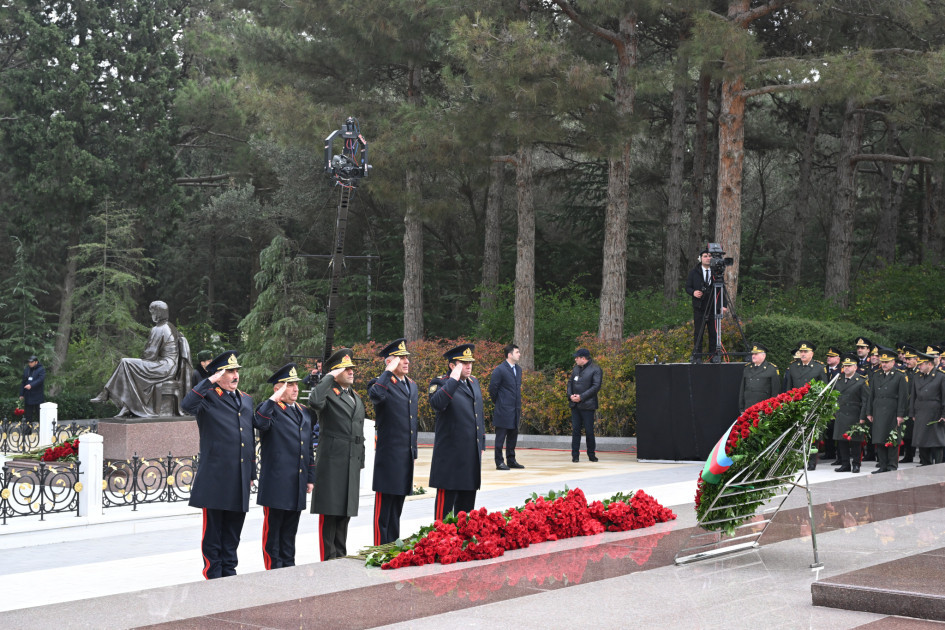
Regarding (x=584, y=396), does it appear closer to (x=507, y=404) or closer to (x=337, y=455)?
(x=507, y=404)

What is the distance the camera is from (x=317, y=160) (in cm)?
3186

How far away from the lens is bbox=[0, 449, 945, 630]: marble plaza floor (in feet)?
15.8

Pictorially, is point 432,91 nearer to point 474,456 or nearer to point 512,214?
point 512,214

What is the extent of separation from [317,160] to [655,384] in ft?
62.0

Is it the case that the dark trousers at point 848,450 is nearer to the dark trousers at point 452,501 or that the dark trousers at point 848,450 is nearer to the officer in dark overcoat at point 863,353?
the officer in dark overcoat at point 863,353

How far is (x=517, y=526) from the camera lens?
6754 millimetres

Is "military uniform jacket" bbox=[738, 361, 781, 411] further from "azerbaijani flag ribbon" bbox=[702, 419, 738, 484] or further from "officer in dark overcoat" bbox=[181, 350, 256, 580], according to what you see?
"officer in dark overcoat" bbox=[181, 350, 256, 580]

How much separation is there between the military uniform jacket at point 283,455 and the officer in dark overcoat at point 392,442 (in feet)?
2.27

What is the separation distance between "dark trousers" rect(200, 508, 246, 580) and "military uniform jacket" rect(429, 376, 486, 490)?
190cm

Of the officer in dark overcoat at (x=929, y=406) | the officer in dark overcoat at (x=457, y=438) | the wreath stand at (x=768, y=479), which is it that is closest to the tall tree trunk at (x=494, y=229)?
the officer in dark overcoat at (x=929, y=406)

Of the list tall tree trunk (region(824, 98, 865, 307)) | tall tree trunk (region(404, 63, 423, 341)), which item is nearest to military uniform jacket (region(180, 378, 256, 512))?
tall tree trunk (region(404, 63, 423, 341))

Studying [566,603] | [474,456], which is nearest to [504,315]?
[474,456]

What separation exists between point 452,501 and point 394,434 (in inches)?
39.0

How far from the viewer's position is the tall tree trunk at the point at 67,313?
33.4 metres
